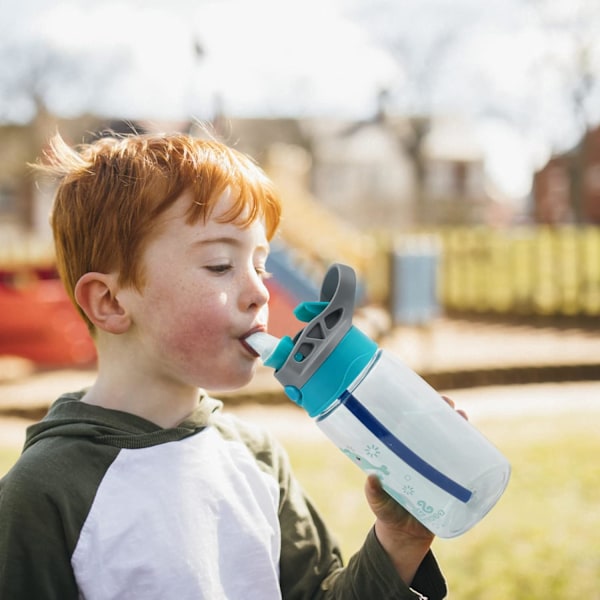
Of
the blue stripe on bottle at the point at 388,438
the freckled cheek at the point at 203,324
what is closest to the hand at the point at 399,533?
the blue stripe on bottle at the point at 388,438

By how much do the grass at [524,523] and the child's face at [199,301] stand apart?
213cm

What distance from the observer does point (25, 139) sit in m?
37.6

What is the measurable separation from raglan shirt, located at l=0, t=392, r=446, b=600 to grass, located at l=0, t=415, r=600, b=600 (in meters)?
1.81

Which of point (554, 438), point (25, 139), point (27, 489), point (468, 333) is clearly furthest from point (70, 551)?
point (25, 139)

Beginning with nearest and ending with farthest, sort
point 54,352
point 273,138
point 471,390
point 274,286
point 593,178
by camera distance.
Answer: point 471,390 → point 274,286 → point 54,352 → point 593,178 → point 273,138

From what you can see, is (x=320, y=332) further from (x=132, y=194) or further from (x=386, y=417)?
(x=132, y=194)

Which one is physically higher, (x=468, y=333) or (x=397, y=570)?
(x=397, y=570)

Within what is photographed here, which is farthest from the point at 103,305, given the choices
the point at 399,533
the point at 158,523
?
the point at 399,533

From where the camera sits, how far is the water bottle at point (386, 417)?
1.26m

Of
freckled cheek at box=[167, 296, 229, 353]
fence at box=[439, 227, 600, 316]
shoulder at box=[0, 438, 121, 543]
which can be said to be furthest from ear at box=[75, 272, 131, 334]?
fence at box=[439, 227, 600, 316]

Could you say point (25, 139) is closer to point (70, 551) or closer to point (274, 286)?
point (274, 286)

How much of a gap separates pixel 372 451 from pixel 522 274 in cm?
1741

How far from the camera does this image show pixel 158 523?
51.6 inches

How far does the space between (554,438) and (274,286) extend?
4336 mm
